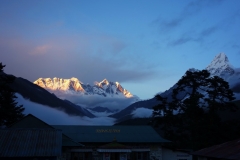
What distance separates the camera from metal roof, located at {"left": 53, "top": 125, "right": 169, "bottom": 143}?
41.6m

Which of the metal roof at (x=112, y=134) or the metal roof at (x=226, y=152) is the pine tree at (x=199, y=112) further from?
the metal roof at (x=226, y=152)

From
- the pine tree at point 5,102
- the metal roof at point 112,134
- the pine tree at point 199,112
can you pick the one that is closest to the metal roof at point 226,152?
the metal roof at point 112,134

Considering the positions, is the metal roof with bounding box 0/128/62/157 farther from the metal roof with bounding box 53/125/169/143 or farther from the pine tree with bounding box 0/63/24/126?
the pine tree with bounding box 0/63/24/126

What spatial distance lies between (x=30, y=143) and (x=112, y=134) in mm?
15676

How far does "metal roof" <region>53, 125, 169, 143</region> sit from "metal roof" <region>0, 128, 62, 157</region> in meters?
10.2

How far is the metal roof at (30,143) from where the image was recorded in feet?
92.2

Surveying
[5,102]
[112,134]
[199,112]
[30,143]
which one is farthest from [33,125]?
[199,112]

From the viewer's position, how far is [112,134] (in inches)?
1708

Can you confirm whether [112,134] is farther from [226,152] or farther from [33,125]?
[226,152]

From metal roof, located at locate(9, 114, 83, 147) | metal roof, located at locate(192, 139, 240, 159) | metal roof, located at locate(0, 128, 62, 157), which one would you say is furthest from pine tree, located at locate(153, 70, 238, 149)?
metal roof, located at locate(0, 128, 62, 157)

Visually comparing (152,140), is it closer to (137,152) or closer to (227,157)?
(137,152)

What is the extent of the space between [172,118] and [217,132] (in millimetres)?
9156

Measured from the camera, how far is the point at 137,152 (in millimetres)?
41531

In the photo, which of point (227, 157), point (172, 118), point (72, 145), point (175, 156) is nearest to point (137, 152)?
point (175, 156)
